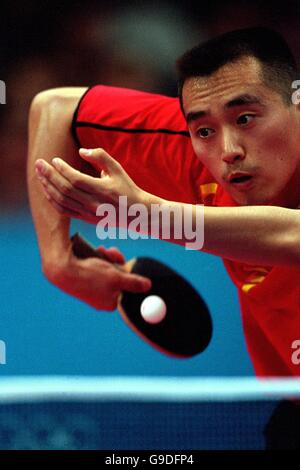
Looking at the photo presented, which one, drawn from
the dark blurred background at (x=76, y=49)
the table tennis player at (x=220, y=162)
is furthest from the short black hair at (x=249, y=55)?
the dark blurred background at (x=76, y=49)

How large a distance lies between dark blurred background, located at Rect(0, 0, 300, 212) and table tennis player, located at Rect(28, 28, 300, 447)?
1.9 inches

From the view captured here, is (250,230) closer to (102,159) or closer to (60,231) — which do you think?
(102,159)

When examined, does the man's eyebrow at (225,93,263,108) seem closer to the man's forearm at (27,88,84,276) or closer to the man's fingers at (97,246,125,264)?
the man's forearm at (27,88,84,276)

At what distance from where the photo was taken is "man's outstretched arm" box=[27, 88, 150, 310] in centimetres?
241

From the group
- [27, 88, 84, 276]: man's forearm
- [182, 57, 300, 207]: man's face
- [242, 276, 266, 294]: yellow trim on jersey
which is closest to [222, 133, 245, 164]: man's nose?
[182, 57, 300, 207]: man's face

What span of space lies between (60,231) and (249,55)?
73 centimetres

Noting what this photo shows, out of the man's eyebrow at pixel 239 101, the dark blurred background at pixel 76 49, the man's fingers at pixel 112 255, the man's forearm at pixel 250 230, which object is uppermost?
the dark blurred background at pixel 76 49

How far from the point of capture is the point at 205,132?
211 cm

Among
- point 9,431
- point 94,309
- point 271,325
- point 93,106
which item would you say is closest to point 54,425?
point 9,431

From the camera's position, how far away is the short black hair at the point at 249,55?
81.8 inches

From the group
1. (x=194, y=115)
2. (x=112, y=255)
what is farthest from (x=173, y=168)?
(x=112, y=255)

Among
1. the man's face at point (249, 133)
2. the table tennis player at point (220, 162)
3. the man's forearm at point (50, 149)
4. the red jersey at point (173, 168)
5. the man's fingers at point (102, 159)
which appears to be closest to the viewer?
the man's fingers at point (102, 159)

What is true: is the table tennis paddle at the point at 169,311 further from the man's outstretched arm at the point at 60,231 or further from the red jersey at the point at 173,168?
the red jersey at the point at 173,168
